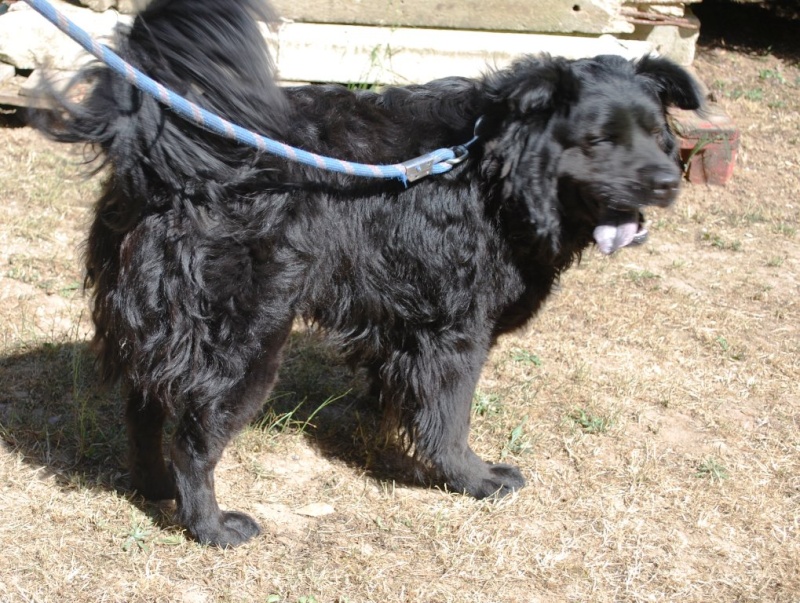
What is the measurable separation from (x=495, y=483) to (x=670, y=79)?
1.76 meters

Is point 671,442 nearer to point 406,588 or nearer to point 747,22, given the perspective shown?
point 406,588

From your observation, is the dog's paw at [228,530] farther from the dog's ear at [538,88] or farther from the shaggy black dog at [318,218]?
the dog's ear at [538,88]

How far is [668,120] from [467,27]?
3.28 metres

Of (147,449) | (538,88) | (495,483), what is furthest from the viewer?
(495,483)

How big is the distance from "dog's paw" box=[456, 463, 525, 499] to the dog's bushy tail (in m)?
1.71

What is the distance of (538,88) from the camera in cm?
277

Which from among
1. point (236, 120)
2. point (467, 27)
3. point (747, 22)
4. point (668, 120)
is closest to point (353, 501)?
point (236, 120)

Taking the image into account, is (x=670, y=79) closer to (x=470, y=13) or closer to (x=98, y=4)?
(x=470, y=13)

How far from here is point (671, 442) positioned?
12.4 ft

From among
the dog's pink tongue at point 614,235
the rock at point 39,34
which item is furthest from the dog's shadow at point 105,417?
the rock at point 39,34

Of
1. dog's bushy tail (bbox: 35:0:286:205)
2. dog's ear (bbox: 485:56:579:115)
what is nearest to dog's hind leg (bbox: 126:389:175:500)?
dog's bushy tail (bbox: 35:0:286:205)

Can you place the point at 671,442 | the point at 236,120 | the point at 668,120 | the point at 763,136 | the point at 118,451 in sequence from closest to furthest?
the point at 236,120
the point at 668,120
the point at 118,451
the point at 671,442
the point at 763,136

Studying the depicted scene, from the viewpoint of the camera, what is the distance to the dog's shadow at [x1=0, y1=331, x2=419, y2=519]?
339 cm

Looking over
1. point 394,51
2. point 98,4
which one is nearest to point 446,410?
point 394,51
